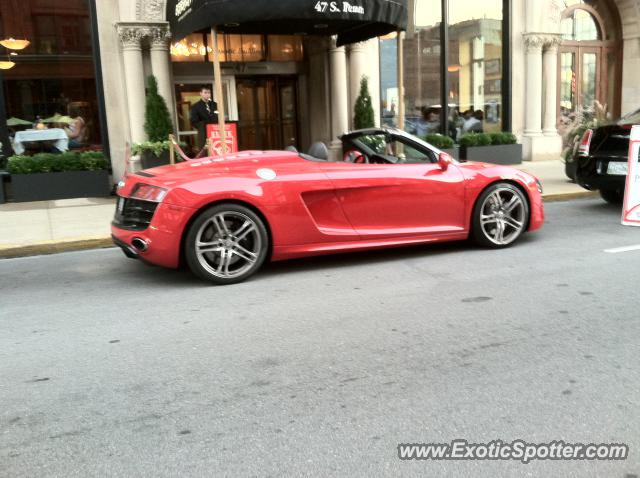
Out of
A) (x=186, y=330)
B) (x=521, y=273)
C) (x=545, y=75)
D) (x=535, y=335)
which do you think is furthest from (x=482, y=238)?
(x=545, y=75)

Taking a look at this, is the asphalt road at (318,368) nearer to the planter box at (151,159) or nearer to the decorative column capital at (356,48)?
the planter box at (151,159)

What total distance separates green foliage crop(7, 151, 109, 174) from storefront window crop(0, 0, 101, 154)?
39.5 inches

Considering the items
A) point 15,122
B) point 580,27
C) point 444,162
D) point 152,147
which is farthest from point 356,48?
point 444,162

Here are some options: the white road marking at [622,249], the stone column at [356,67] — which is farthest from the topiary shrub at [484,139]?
the white road marking at [622,249]

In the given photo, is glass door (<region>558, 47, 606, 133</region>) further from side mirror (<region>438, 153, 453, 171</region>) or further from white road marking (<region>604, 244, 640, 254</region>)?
side mirror (<region>438, 153, 453, 171</region>)

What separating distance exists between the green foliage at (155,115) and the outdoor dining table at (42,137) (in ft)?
5.24

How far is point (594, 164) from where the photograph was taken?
28.6 ft

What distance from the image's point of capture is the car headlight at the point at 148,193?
5484 millimetres

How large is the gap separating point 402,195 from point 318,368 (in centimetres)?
296

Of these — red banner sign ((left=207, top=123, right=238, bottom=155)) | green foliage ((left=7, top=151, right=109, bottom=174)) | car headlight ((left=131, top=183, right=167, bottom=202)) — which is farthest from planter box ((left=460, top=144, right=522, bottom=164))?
car headlight ((left=131, top=183, right=167, bottom=202))

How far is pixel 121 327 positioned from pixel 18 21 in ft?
A: 31.4

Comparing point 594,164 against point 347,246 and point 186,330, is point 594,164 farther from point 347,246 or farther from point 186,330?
point 186,330

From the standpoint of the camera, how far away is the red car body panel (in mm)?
5504

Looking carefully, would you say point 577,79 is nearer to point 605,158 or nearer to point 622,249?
point 605,158
